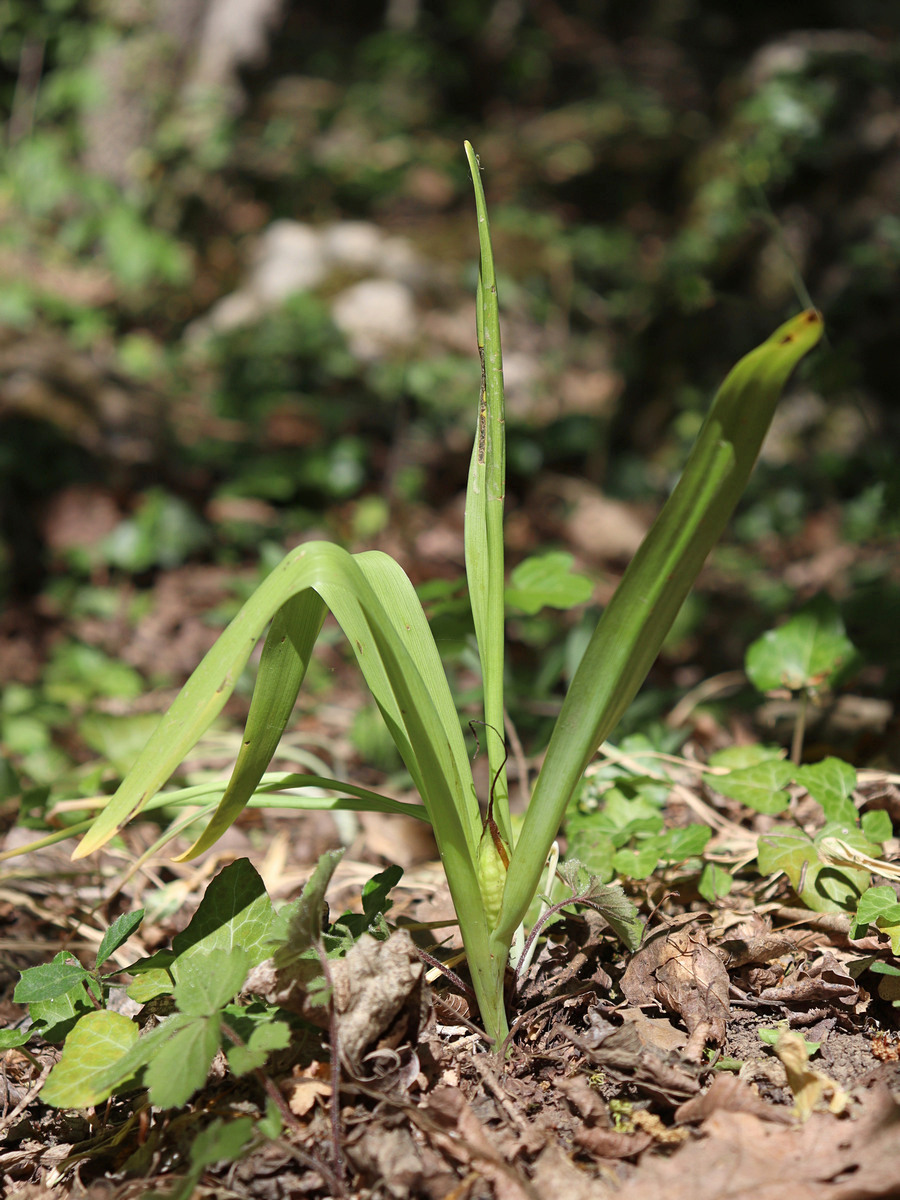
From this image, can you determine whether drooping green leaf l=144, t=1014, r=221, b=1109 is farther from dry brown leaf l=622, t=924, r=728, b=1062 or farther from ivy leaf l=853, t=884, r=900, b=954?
ivy leaf l=853, t=884, r=900, b=954

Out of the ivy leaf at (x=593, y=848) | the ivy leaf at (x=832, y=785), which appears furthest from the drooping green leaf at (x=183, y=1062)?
the ivy leaf at (x=832, y=785)

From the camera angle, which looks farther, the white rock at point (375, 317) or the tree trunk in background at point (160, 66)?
the tree trunk in background at point (160, 66)

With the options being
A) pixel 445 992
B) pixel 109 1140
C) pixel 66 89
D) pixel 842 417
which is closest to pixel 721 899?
pixel 445 992

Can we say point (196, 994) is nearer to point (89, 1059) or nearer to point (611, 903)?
point (89, 1059)

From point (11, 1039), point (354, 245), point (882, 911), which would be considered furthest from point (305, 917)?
point (354, 245)

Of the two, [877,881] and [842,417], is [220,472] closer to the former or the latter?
[842,417]

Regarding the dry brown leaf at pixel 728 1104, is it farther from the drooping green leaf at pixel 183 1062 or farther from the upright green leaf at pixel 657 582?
the drooping green leaf at pixel 183 1062
